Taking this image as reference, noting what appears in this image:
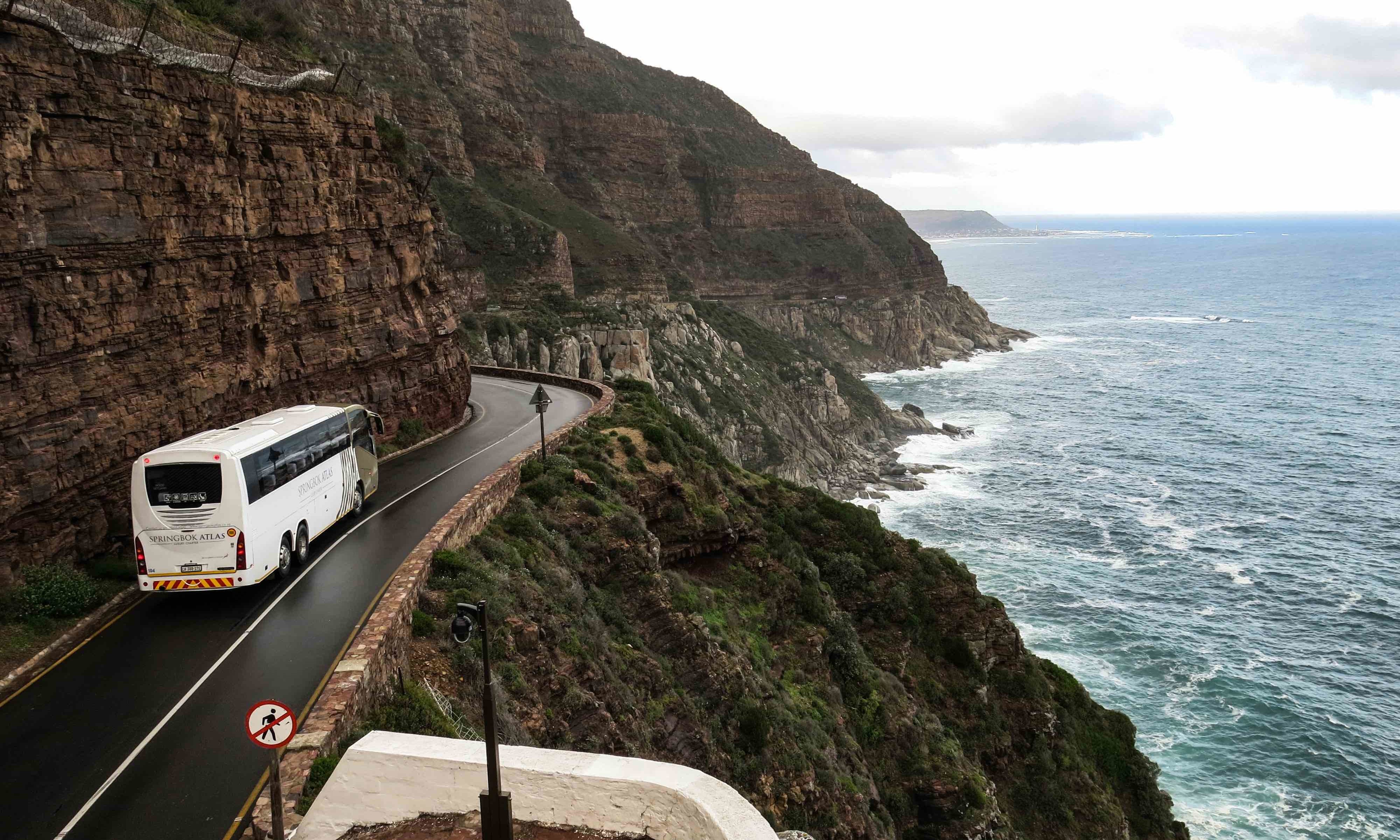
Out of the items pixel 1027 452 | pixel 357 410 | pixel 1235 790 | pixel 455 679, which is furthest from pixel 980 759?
pixel 1027 452

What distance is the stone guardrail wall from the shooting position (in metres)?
10.2

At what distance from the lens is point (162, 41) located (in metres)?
18.9

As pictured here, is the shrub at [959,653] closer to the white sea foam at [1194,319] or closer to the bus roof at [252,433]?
the bus roof at [252,433]

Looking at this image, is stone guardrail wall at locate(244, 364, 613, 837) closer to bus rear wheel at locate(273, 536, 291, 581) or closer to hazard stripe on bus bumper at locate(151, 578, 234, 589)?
bus rear wheel at locate(273, 536, 291, 581)

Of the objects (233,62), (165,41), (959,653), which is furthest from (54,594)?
(959,653)

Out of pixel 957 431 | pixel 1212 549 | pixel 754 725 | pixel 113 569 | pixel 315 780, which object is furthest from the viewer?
pixel 957 431

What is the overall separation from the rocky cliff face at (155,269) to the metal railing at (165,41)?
1.08 feet

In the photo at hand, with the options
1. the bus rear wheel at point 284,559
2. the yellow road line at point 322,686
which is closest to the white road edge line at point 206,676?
the bus rear wheel at point 284,559

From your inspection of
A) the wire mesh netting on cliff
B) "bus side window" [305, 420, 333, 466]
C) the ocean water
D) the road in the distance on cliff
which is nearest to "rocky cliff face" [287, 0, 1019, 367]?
the ocean water

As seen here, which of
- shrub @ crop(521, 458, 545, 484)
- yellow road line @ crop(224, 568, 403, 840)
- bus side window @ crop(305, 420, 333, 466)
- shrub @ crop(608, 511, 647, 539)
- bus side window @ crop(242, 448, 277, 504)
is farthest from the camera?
shrub @ crop(521, 458, 545, 484)

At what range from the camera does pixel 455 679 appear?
14086 millimetres

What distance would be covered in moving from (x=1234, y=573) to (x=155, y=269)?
161 ft

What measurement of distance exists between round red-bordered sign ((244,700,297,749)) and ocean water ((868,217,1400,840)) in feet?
94.5

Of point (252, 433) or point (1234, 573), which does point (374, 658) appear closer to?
point (252, 433)
